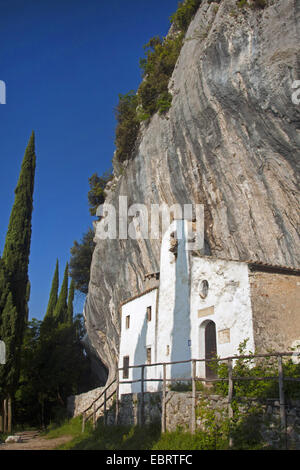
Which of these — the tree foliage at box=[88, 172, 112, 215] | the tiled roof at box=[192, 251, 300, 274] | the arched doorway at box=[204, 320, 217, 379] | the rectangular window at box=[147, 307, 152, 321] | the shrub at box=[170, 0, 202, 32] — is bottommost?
the arched doorway at box=[204, 320, 217, 379]

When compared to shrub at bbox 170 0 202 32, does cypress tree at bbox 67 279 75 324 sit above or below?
below

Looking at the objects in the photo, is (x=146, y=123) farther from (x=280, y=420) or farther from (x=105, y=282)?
(x=280, y=420)

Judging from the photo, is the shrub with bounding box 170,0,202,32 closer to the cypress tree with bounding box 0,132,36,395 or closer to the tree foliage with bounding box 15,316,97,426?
the cypress tree with bounding box 0,132,36,395

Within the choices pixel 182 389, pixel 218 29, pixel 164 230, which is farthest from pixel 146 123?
pixel 182 389

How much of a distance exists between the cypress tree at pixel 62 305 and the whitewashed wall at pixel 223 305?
22209mm

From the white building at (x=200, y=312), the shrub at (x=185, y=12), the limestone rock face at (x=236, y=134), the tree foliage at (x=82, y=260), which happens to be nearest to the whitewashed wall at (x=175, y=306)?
the white building at (x=200, y=312)

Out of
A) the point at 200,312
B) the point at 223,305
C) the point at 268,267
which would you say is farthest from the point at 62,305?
the point at 268,267

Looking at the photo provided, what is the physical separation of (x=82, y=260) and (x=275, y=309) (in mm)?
26722

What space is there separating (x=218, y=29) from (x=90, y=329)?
2312cm

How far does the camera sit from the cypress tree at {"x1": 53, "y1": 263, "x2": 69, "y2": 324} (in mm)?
34906

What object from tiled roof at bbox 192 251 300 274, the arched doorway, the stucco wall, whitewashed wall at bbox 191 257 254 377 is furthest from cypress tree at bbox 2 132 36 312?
the stucco wall

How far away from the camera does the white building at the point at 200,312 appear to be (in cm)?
1202

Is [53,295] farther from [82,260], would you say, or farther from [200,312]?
[200,312]

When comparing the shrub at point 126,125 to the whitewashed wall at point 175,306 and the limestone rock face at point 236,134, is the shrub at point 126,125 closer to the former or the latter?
the limestone rock face at point 236,134
